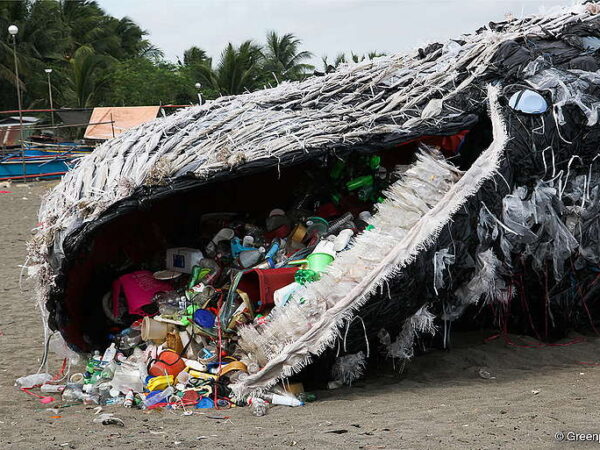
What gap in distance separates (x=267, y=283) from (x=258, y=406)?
38.9 inches

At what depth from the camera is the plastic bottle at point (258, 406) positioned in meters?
4.74

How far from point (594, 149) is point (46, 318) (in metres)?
4.25

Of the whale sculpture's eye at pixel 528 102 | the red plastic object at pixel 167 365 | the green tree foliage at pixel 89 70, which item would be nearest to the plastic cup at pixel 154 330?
the red plastic object at pixel 167 365

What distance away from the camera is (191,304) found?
582 centimetres

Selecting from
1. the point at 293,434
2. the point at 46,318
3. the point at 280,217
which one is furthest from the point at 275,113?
the point at 293,434

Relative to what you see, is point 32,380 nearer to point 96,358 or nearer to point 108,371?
point 96,358

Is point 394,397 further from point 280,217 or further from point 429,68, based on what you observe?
point 429,68

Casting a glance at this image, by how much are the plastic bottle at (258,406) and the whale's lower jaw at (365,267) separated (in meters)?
0.07

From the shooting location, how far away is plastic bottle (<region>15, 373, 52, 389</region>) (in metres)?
5.74

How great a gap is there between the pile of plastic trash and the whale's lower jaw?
0.48 feet

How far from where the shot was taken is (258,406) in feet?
15.7

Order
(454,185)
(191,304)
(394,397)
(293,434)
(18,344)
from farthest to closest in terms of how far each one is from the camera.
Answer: (18,344), (191,304), (454,185), (394,397), (293,434)

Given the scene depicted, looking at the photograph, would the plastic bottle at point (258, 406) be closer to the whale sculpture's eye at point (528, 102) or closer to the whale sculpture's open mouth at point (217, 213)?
the whale sculpture's open mouth at point (217, 213)

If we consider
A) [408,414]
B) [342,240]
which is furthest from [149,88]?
[408,414]
